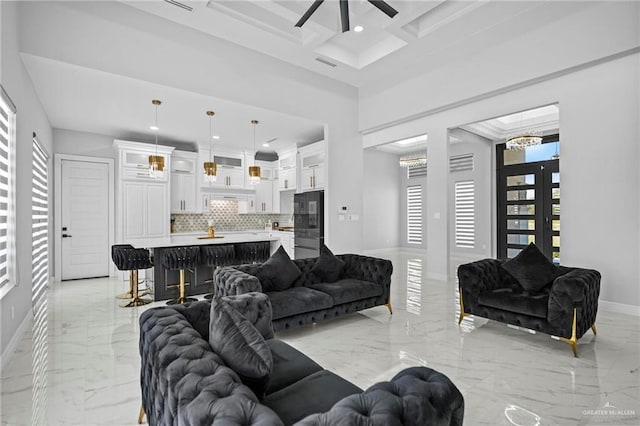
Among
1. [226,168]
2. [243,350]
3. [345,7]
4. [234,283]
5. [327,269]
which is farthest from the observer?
[226,168]

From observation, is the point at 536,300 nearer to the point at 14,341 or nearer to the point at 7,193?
the point at 14,341

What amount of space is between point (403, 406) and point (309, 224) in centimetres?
603

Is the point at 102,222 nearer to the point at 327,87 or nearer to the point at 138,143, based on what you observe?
the point at 138,143

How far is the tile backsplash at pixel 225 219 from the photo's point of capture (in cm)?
788

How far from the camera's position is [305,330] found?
354 cm

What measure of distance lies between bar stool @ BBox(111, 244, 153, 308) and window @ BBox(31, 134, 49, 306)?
109cm

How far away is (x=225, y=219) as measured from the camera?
28.0ft

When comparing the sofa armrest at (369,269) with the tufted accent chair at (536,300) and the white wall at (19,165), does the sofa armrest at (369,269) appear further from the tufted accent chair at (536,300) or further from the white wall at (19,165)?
the white wall at (19,165)

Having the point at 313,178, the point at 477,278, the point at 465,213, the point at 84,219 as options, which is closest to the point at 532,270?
the point at 477,278

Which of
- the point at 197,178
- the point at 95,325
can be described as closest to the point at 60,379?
the point at 95,325

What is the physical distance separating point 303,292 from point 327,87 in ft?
14.4

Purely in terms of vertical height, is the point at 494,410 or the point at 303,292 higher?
the point at 303,292

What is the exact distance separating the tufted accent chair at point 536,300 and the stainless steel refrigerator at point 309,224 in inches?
140

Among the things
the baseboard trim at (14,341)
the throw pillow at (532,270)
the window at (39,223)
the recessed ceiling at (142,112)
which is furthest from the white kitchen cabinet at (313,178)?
the baseboard trim at (14,341)
